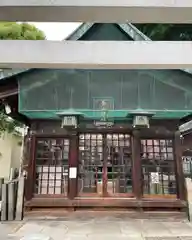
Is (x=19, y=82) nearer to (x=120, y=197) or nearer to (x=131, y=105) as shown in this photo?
(x=131, y=105)

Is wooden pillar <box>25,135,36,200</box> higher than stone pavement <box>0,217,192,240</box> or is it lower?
higher

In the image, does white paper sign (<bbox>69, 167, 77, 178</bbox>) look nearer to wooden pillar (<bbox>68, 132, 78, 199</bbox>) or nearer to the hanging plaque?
wooden pillar (<bbox>68, 132, 78, 199</bbox>)

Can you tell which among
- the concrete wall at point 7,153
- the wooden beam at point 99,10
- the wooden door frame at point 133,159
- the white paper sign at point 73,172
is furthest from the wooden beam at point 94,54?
the concrete wall at point 7,153

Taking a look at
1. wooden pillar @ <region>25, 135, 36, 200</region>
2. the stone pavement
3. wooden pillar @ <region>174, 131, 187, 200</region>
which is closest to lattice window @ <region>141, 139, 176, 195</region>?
wooden pillar @ <region>174, 131, 187, 200</region>

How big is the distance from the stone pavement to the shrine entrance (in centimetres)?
98

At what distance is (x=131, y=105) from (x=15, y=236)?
3.65m

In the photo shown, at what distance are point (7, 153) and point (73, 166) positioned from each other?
9448mm

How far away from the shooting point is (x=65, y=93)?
5801mm

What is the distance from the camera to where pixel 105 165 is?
23.5 feet

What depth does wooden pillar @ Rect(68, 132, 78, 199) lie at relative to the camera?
6945 mm

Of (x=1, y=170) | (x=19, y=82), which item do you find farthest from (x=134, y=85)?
(x=1, y=170)

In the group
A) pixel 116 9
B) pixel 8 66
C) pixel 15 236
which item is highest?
pixel 116 9

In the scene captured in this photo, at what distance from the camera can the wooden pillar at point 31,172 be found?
22.9 ft

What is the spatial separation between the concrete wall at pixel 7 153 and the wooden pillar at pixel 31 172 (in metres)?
8.33
